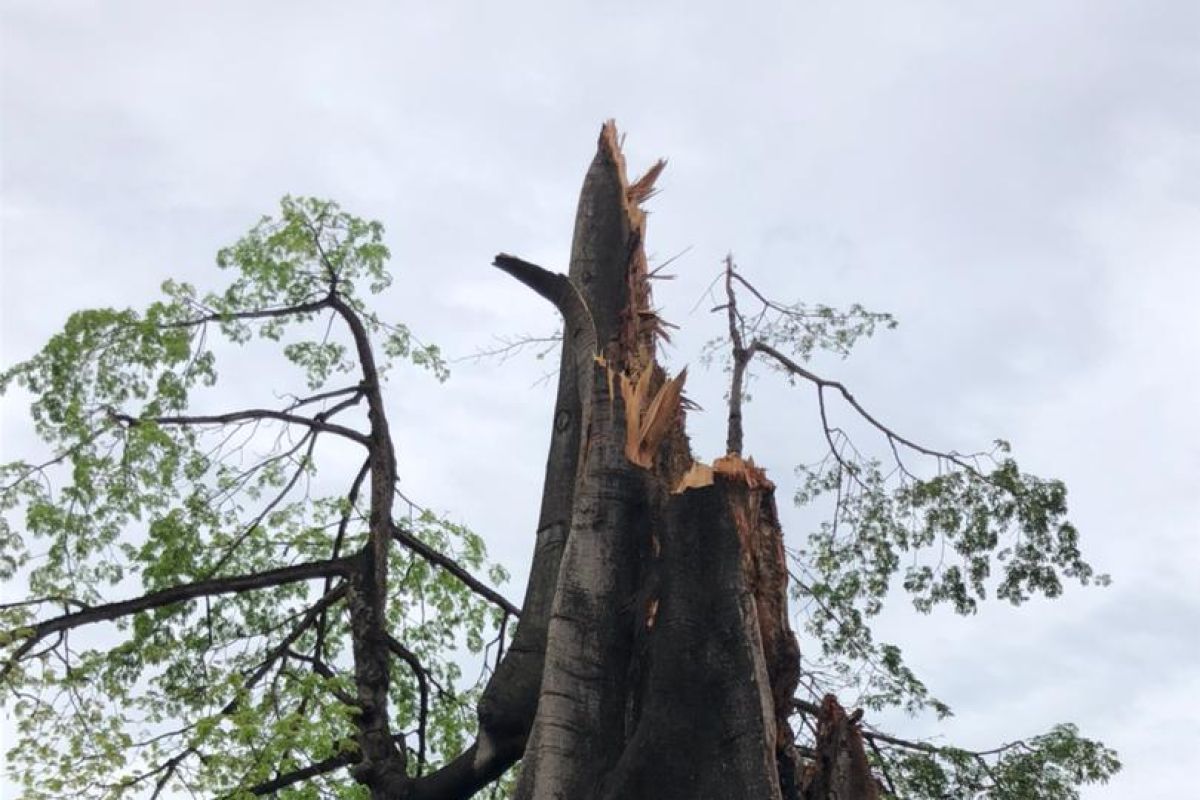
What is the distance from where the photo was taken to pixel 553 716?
25.2 feet

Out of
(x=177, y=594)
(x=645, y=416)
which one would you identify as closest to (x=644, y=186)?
(x=645, y=416)

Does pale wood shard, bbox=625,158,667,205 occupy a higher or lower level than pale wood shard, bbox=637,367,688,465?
higher

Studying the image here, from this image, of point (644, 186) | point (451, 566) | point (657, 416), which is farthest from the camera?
point (451, 566)

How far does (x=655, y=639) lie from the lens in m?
7.37

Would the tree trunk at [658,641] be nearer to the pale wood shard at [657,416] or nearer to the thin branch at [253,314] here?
the pale wood shard at [657,416]

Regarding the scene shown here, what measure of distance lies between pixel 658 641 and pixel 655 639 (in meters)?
0.04

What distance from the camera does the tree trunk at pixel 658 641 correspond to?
703 centimetres

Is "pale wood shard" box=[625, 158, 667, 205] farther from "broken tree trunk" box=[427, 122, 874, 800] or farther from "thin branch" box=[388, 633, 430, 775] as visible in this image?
"thin branch" box=[388, 633, 430, 775]

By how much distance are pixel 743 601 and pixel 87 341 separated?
9.04 m

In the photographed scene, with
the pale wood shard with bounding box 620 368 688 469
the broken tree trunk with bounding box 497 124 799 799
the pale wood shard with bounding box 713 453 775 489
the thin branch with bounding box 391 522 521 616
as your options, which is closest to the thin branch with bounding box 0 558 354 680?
the thin branch with bounding box 391 522 521 616

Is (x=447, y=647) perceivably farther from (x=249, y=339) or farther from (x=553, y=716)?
(x=553, y=716)

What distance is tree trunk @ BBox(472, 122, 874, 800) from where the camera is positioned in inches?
277

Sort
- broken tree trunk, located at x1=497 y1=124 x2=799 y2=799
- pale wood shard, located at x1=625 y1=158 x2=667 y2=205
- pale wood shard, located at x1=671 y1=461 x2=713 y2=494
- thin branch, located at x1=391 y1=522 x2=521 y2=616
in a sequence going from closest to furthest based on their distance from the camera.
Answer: broken tree trunk, located at x1=497 y1=124 x2=799 y2=799 → pale wood shard, located at x1=671 y1=461 x2=713 y2=494 → pale wood shard, located at x1=625 y1=158 x2=667 y2=205 → thin branch, located at x1=391 y1=522 x2=521 y2=616

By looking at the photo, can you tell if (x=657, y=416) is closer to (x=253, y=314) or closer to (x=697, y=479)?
(x=697, y=479)
